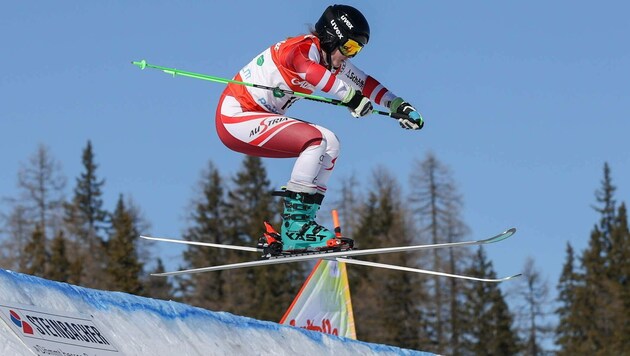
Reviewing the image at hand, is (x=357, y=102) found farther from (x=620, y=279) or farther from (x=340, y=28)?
(x=620, y=279)

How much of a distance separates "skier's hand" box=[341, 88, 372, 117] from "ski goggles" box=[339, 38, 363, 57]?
0.42 m

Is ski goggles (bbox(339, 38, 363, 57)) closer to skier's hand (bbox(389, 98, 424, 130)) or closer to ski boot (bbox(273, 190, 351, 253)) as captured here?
skier's hand (bbox(389, 98, 424, 130))

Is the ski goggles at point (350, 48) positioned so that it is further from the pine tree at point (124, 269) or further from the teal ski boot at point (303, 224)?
the pine tree at point (124, 269)

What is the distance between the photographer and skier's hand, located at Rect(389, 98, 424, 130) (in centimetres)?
803

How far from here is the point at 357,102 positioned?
25.6 ft

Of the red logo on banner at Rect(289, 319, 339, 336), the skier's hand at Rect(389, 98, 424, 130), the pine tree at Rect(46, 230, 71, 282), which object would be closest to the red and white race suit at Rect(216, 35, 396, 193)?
the skier's hand at Rect(389, 98, 424, 130)

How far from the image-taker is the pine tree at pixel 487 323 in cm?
6238

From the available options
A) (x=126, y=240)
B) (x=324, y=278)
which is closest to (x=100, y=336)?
(x=324, y=278)

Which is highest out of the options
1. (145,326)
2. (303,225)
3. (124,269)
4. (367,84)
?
(124,269)

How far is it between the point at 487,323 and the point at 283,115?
2230 inches

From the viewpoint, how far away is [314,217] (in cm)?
848

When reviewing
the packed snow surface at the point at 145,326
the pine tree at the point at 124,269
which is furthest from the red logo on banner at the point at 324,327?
the pine tree at the point at 124,269

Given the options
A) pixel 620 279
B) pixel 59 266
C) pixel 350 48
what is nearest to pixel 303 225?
pixel 350 48

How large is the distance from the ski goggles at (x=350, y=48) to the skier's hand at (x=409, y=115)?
16.5 inches
